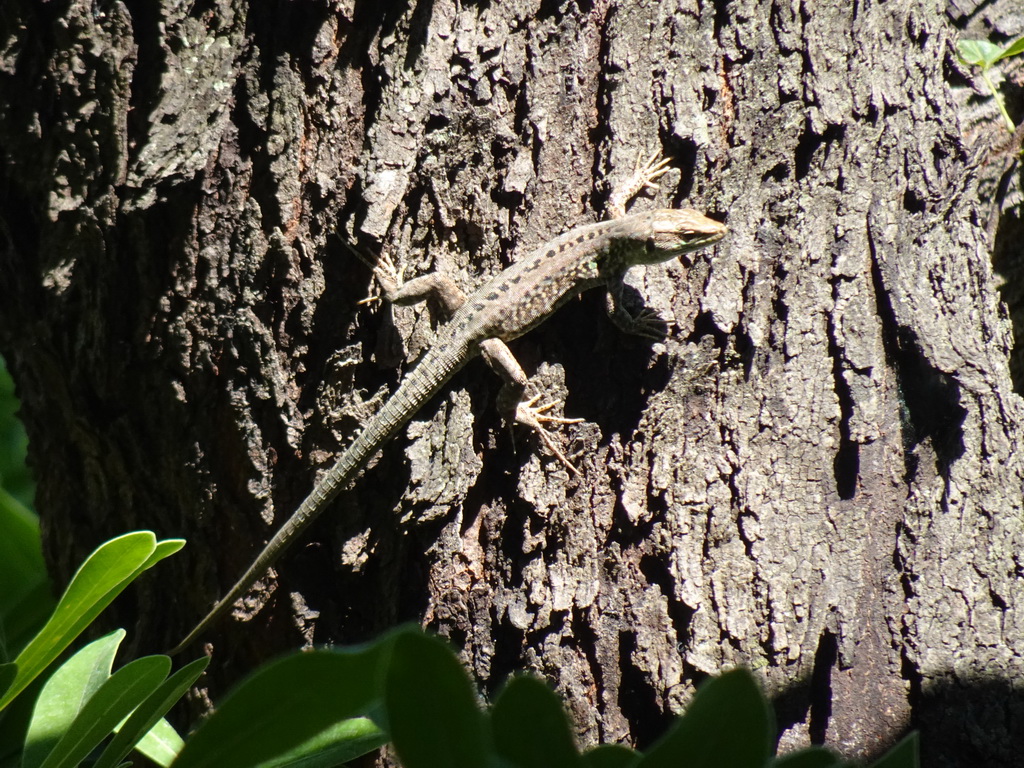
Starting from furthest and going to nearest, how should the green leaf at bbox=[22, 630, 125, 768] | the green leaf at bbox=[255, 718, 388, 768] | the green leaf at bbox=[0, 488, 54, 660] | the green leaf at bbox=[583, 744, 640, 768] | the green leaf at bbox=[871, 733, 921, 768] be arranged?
1. the green leaf at bbox=[0, 488, 54, 660]
2. the green leaf at bbox=[22, 630, 125, 768]
3. the green leaf at bbox=[255, 718, 388, 768]
4. the green leaf at bbox=[583, 744, 640, 768]
5. the green leaf at bbox=[871, 733, 921, 768]

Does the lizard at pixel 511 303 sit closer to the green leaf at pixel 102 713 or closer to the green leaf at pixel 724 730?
the green leaf at pixel 102 713

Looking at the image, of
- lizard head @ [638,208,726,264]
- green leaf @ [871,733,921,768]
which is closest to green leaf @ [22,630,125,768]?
green leaf @ [871,733,921,768]

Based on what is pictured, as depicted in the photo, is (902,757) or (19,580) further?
(19,580)

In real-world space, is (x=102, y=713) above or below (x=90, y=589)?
below

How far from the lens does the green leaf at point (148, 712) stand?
124 cm

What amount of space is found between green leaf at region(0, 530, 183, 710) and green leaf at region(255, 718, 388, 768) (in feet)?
1.49

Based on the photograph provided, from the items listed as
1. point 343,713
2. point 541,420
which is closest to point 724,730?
point 343,713

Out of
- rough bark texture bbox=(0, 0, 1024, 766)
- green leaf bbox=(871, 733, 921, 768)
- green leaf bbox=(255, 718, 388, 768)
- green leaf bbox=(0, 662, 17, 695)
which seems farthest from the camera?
rough bark texture bbox=(0, 0, 1024, 766)

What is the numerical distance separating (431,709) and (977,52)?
2.71 meters

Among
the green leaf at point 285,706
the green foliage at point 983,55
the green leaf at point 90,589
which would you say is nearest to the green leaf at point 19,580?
the green leaf at point 90,589

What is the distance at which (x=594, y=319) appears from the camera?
7.25 ft

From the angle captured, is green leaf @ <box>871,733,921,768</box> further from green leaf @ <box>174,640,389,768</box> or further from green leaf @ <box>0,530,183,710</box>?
green leaf @ <box>0,530,183,710</box>

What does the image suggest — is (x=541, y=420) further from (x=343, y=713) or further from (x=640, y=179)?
(x=343, y=713)

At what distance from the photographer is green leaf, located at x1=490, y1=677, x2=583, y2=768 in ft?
2.76
